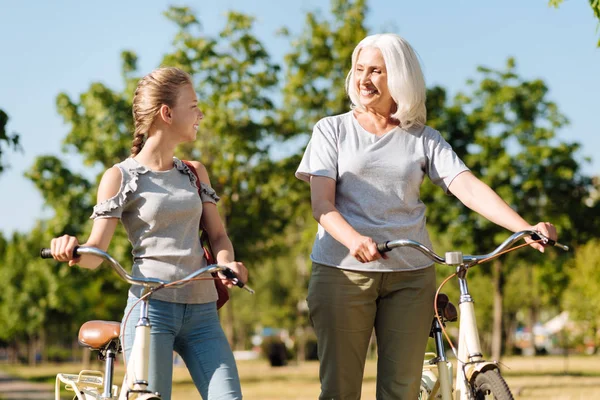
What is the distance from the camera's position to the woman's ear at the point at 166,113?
435 cm

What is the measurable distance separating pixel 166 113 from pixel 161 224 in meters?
0.53

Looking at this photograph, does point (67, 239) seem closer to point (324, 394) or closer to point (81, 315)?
point (324, 394)

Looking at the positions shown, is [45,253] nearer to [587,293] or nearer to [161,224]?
[161,224]

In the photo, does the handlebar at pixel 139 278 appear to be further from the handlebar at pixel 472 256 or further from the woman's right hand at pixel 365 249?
the handlebar at pixel 472 256

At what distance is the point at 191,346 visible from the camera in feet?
14.0

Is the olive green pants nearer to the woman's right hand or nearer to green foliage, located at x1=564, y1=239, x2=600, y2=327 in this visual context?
the woman's right hand

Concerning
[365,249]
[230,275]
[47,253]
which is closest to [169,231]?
[230,275]

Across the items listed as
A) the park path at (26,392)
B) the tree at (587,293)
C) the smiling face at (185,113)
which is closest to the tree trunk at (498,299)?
the tree at (587,293)

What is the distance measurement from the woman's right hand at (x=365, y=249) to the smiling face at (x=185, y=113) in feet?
3.14

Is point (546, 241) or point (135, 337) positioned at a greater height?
point (546, 241)

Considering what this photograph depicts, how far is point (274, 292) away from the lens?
65.4m

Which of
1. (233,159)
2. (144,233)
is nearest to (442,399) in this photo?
(144,233)

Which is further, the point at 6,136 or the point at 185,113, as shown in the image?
the point at 6,136

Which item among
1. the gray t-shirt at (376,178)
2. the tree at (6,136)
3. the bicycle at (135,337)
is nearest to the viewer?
the bicycle at (135,337)
